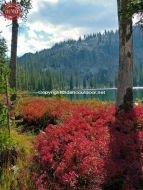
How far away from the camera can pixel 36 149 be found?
417 inches

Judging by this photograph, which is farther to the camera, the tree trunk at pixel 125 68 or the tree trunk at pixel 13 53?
the tree trunk at pixel 13 53

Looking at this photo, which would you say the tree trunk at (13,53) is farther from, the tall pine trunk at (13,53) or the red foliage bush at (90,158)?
the red foliage bush at (90,158)

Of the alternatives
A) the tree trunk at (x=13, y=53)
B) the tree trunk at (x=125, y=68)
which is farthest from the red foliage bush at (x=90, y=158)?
the tree trunk at (x=13, y=53)

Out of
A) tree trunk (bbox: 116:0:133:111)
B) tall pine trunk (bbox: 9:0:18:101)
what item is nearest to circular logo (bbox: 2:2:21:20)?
tall pine trunk (bbox: 9:0:18:101)

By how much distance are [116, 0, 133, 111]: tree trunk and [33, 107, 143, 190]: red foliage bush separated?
9.70 ft

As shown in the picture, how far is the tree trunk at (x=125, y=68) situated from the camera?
14.3 metres

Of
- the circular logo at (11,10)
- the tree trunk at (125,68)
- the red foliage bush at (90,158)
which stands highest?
the circular logo at (11,10)

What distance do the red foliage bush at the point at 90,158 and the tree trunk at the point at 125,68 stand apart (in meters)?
2.96

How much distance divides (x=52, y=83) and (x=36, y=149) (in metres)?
171

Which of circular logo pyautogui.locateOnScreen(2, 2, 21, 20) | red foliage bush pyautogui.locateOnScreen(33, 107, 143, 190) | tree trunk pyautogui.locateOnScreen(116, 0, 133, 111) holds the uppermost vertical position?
circular logo pyautogui.locateOnScreen(2, 2, 21, 20)

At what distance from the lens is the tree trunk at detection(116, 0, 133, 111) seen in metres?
14.3

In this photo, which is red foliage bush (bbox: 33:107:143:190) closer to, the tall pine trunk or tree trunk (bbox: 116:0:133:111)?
tree trunk (bbox: 116:0:133:111)

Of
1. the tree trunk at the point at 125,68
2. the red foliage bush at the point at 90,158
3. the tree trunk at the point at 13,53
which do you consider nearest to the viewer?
the red foliage bush at the point at 90,158

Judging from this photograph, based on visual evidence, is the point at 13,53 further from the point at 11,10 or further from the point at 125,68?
the point at 125,68
